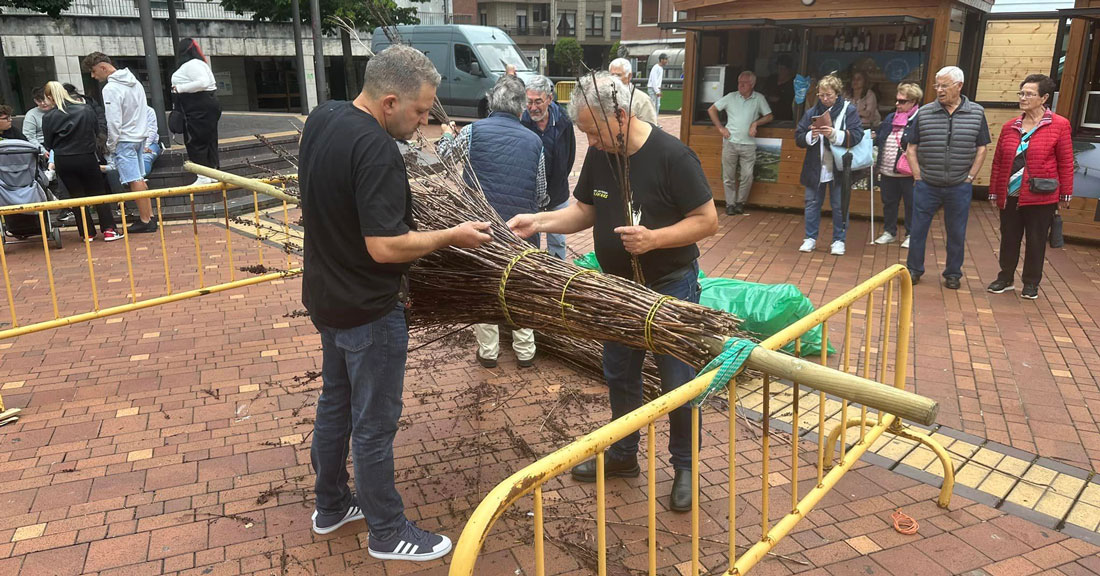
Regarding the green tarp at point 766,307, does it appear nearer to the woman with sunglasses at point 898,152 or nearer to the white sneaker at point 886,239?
the woman with sunglasses at point 898,152

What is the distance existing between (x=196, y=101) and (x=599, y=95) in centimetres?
749

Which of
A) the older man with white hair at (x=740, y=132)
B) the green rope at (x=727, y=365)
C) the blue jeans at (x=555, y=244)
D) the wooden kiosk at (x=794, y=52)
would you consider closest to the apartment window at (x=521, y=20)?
the wooden kiosk at (x=794, y=52)

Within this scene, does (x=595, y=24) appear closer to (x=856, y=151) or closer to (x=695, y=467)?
(x=856, y=151)

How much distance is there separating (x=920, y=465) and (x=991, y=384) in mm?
1331

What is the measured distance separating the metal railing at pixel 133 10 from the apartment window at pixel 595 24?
1285 inches

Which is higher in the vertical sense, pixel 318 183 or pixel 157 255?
pixel 318 183

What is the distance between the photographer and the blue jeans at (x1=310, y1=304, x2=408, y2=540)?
2.88m

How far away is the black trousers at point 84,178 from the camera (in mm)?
8383

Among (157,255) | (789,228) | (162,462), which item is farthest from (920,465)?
(157,255)

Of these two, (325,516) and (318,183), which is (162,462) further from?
(318,183)

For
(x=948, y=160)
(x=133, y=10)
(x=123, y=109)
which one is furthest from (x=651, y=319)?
(x=133, y=10)

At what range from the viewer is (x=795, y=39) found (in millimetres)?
10195

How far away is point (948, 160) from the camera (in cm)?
654

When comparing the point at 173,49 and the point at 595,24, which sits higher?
the point at 595,24
